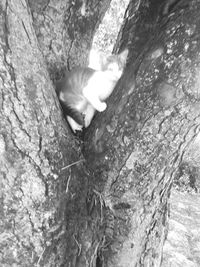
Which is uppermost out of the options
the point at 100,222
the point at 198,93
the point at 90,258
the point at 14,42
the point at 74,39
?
the point at 74,39

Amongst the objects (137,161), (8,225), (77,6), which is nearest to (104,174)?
(137,161)

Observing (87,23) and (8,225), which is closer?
(8,225)

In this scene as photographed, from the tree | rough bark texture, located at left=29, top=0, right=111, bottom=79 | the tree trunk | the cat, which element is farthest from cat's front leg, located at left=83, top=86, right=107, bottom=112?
the tree trunk

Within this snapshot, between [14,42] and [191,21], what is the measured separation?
63cm

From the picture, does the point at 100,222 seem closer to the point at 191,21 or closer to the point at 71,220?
the point at 71,220

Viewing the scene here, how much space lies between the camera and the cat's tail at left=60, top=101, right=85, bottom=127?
166 centimetres

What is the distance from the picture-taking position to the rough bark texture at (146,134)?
1.29 metres

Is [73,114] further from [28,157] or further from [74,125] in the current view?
[28,157]

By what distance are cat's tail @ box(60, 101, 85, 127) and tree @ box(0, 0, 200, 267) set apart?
0.56 ft

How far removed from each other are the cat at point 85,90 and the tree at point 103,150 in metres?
0.13

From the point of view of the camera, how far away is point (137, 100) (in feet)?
4.43

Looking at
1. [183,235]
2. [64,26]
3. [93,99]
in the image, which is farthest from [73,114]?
[183,235]

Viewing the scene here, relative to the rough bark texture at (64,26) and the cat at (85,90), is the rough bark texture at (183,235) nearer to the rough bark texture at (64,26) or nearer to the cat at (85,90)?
the cat at (85,90)

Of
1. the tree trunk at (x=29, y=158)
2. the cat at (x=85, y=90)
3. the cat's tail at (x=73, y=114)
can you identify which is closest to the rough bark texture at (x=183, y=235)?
the cat at (x=85, y=90)
